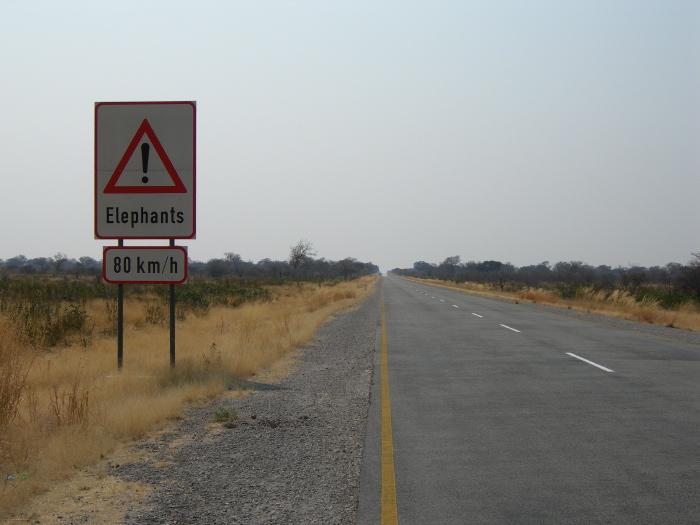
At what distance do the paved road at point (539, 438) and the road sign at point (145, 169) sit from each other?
4.79 m

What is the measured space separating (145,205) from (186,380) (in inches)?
126

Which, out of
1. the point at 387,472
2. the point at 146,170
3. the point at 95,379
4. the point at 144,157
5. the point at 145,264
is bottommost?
the point at 387,472

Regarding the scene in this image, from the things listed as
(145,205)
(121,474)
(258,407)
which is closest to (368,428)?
(258,407)

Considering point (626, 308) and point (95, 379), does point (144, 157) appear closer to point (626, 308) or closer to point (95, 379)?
point (95, 379)

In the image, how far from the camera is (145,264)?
34.4 ft

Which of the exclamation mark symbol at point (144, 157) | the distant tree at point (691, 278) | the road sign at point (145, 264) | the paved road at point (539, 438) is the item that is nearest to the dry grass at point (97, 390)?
the road sign at point (145, 264)

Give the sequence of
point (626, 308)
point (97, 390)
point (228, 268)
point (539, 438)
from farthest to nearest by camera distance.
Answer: point (228, 268) < point (626, 308) < point (97, 390) < point (539, 438)

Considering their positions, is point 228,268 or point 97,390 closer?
point 97,390

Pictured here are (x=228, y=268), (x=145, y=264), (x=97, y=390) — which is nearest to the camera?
(x=97, y=390)

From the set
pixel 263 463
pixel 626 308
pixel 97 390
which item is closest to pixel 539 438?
pixel 263 463

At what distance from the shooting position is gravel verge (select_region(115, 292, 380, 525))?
461cm

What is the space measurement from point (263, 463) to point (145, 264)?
5.73 meters

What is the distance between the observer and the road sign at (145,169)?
10570mm

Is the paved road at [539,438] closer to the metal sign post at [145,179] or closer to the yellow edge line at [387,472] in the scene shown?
the yellow edge line at [387,472]
